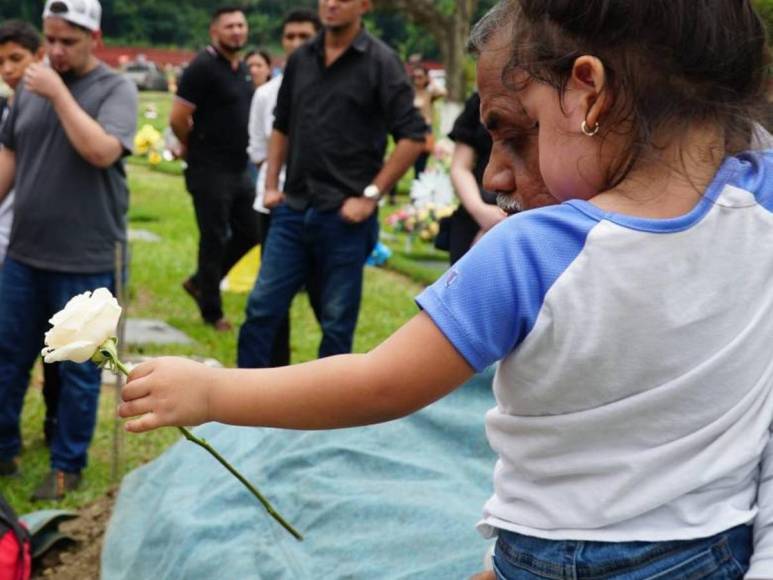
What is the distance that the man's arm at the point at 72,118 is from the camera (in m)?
4.46

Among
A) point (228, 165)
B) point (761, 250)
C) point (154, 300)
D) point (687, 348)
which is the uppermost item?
point (761, 250)

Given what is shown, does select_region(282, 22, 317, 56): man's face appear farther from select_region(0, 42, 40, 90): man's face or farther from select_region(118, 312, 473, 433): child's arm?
select_region(118, 312, 473, 433): child's arm

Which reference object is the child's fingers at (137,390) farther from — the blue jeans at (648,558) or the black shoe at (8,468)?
the black shoe at (8,468)

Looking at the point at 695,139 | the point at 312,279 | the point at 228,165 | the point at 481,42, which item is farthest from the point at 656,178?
the point at 228,165

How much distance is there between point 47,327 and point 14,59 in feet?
A: 4.95

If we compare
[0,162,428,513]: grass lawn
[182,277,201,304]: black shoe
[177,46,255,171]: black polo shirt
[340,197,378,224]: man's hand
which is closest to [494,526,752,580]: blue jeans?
[0,162,428,513]: grass lawn

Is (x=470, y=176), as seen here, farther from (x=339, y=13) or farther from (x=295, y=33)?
(x=295, y=33)

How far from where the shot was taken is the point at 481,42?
6.03 ft

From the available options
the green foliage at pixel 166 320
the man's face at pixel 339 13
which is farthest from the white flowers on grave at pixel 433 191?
the man's face at pixel 339 13

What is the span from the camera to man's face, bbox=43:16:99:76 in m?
4.69

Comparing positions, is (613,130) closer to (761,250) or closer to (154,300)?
(761,250)

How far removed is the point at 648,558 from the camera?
1.66 m

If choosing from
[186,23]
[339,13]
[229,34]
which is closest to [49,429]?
[339,13]

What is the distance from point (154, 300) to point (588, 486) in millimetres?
7430
